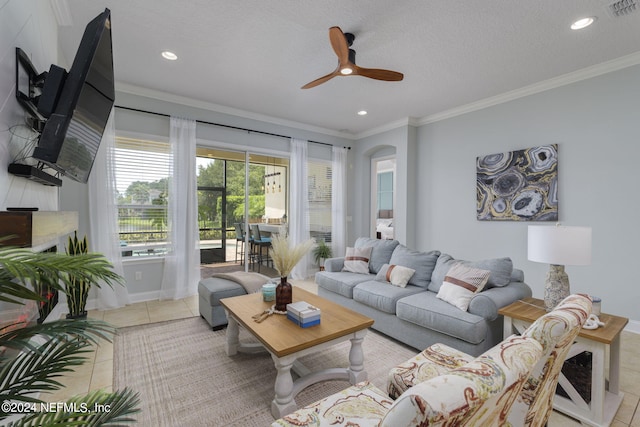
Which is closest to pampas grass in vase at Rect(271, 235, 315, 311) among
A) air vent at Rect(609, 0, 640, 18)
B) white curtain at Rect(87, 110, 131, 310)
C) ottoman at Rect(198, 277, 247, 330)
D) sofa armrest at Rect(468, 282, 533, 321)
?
ottoman at Rect(198, 277, 247, 330)

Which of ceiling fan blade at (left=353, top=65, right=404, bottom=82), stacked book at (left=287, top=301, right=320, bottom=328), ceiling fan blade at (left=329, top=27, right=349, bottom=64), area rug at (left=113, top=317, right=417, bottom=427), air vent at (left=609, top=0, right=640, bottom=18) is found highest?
air vent at (left=609, top=0, right=640, bottom=18)

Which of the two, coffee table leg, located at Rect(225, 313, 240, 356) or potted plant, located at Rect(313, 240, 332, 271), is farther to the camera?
potted plant, located at Rect(313, 240, 332, 271)

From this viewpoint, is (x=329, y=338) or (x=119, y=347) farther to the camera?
(x=119, y=347)

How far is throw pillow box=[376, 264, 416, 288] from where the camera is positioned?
3.14m

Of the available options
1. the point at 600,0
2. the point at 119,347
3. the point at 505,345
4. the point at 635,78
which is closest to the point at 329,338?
the point at 505,345

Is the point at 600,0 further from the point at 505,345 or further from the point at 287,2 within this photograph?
the point at 505,345

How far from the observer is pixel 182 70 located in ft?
11.1

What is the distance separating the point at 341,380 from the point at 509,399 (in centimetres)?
160

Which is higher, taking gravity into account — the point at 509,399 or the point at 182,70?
the point at 182,70

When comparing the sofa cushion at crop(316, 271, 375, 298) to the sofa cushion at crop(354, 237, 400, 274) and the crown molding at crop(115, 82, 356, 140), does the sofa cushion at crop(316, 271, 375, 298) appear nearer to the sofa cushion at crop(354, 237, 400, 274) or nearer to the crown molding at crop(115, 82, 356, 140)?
the sofa cushion at crop(354, 237, 400, 274)

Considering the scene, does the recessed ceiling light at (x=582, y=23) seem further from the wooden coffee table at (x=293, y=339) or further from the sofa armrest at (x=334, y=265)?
the sofa armrest at (x=334, y=265)

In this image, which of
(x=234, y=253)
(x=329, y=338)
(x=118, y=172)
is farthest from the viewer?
(x=234, y=253)

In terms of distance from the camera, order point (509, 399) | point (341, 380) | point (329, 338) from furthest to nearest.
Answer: point (341, 380)
point (329, 338)
point (509, 399)

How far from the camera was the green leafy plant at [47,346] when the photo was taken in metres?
0.59
